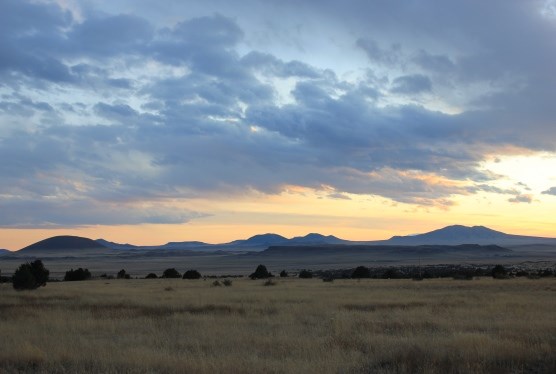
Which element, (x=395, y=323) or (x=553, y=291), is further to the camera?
(x=553, y=291)

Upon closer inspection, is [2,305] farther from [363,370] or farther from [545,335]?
[545,335]

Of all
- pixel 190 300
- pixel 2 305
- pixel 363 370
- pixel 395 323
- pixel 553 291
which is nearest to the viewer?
pixel 363 370

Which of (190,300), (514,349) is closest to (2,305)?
(190,300)

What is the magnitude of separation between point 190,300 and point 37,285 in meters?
14.4

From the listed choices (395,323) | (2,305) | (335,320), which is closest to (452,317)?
(395,323)

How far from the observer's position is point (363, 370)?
1138 cm

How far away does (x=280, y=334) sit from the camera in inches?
648

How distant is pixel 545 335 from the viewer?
15.6 m

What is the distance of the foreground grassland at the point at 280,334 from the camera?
11.7 m

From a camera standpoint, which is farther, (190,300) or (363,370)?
(190,300)

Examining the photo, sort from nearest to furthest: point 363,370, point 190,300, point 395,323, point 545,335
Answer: point 363,370, point 545,335, point 395,323, point 190,300

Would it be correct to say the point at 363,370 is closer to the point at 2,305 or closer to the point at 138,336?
the point at 138,336

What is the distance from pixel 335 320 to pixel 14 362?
10.6m

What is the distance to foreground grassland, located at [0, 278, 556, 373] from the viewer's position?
11.7 m
